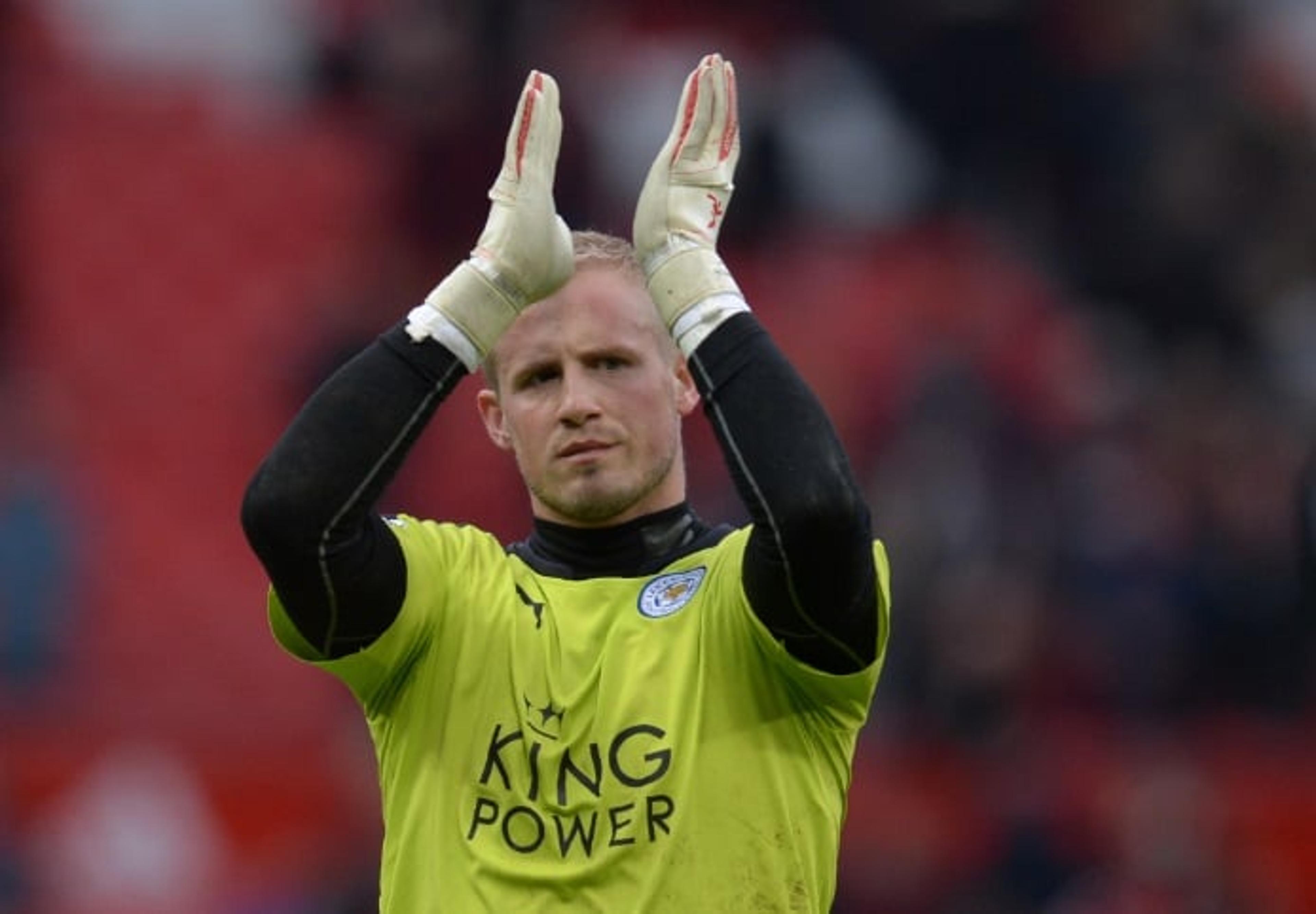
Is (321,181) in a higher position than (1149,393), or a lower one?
higher

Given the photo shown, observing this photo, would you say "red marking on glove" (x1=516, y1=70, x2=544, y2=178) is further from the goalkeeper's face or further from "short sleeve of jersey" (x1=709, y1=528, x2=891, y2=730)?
"short sleeve of jersey" (x1=709, y1=528, x2=891, y2=730)

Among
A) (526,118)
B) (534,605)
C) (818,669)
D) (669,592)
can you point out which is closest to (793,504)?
(818,669)

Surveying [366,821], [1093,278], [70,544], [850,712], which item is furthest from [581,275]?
[1093,278]

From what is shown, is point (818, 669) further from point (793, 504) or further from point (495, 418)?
point (495, 418)

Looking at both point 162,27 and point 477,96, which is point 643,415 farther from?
point 162,27

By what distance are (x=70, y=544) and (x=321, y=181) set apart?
214cm

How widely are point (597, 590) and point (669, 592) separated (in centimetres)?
13

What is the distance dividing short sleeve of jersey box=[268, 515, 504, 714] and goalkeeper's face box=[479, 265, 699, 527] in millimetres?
195

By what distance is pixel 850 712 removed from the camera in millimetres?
3994

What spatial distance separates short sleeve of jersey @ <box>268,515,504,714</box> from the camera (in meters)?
3.97

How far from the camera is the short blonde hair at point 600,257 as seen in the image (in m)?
Result: 4.29

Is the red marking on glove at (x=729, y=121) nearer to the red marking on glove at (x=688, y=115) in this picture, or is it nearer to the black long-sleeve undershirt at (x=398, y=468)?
the red marking on glove at (x=688, y=115)

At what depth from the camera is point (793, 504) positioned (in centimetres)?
371

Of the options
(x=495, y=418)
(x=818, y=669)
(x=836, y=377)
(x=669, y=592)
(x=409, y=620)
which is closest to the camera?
(x=818, y=669)
